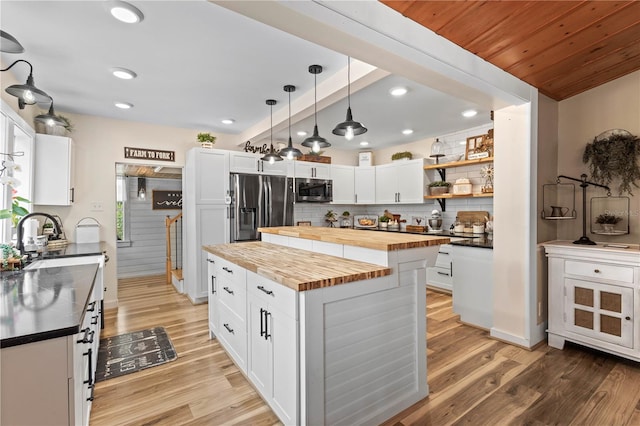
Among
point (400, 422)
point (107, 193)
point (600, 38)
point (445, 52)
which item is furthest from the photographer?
point (107, 193)

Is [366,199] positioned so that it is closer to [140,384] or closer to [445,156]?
[445,156]

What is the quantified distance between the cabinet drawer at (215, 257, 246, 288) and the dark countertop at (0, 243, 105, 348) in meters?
0.90

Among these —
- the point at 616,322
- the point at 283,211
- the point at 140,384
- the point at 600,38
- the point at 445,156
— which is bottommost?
the point at 140,384

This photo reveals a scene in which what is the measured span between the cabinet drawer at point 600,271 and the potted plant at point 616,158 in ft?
2.75

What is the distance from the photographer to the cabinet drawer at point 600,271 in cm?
237

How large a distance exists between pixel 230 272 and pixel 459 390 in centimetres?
192

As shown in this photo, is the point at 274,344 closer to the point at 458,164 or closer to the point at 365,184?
the point at 458,164

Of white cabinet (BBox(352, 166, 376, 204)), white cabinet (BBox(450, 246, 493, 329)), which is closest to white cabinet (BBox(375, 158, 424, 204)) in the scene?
white cabinet (BBox(352, 166, 376, 204))

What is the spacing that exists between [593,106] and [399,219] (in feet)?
10.6

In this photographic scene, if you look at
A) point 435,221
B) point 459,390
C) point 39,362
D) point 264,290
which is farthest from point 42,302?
point 435,221

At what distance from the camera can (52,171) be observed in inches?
135

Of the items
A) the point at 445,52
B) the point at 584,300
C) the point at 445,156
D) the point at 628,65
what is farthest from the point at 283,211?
the point at 628,65

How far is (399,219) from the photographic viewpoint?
18.9ft

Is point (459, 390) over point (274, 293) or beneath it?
beneath
